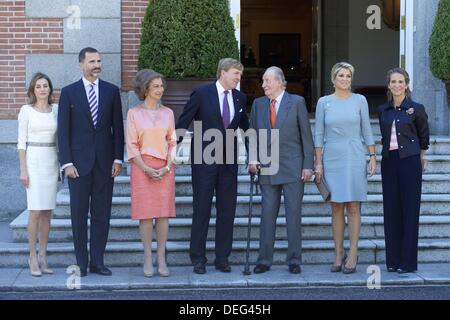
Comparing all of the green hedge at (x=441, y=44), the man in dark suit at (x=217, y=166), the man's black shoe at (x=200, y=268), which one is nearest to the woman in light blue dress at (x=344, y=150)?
the man in dark suit at (x=217, y=166)

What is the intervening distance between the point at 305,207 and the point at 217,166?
55.7 inches

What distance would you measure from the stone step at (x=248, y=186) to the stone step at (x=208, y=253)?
0.86 m

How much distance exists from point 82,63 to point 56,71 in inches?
109

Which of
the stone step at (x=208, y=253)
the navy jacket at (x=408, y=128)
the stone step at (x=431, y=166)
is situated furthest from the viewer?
the stone step at (x=431, y=166)

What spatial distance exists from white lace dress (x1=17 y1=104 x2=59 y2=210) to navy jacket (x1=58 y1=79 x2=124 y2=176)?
172 millimetres

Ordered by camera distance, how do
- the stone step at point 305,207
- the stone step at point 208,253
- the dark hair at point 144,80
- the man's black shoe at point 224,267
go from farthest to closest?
the stone step at point 305,207, the stone step at point 208,253, the man's black shoe at point 224,267, the dark hair at point 144,80

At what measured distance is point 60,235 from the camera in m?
8.69

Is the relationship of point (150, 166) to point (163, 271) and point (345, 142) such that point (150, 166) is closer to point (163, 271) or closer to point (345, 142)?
point (163, 271)

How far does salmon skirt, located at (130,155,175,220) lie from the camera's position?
7.84 metres

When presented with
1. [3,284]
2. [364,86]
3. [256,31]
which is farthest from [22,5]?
[256,31]

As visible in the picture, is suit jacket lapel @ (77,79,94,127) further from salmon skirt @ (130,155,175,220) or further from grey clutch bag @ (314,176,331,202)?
grey clutch bag @ (314,176,331,202)

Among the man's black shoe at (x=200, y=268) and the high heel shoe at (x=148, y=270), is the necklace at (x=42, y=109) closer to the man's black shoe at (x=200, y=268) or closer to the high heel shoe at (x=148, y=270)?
the high heel shoe at (x=148, y=270)

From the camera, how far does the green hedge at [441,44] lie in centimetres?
1030

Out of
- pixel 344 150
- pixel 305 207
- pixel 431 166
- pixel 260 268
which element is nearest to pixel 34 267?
pixel 260 268
